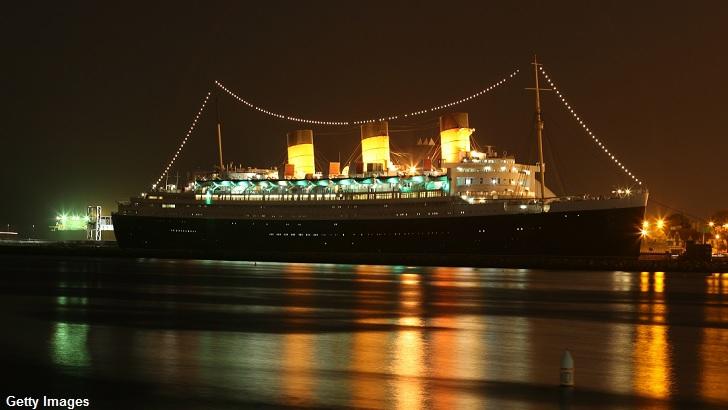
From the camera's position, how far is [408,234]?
62.7 metres

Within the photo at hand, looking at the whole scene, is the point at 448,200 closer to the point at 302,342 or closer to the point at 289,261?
the point at 289,261

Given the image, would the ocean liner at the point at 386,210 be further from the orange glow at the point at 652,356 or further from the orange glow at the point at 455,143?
the orange glow at the point at 652,356

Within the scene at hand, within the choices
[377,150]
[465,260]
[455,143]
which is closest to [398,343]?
[465,260]

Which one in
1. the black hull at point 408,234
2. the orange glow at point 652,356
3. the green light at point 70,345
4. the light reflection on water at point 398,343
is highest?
the black hull at point 408,234

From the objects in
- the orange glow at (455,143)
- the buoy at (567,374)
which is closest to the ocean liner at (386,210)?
the orange glow at (455,143)

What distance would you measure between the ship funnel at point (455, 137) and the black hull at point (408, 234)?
4.76 metres

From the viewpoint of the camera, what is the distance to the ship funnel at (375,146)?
68.0m

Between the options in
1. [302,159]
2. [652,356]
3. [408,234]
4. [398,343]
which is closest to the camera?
[652,356]

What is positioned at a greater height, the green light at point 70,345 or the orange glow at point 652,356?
the green light at point 70,345

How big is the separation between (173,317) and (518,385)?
1156 cm

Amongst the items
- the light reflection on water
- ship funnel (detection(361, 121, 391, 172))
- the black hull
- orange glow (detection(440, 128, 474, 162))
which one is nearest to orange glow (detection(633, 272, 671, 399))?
the light reflection on water

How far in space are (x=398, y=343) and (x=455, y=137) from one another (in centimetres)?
4606

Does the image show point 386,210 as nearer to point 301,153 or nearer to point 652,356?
point 301,153

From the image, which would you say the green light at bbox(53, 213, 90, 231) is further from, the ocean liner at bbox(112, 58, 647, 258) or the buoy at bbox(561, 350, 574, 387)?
the buoy at bbox(561, 350, 574, 387)
